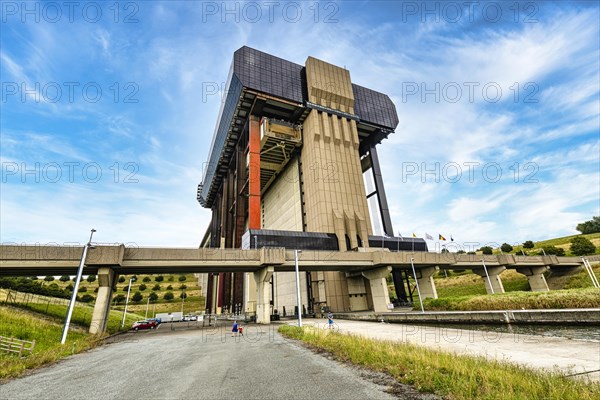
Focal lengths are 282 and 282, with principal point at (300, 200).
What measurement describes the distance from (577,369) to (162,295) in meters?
112

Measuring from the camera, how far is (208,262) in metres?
33.0

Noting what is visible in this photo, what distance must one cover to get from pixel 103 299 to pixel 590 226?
143m

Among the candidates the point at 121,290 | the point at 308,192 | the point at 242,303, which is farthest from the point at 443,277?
the point at 121,290

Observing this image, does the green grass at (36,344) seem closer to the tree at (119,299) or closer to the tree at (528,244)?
the tree at (119,299)

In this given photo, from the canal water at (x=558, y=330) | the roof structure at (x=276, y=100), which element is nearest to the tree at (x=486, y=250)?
the roof structure at (x=276, y=100)

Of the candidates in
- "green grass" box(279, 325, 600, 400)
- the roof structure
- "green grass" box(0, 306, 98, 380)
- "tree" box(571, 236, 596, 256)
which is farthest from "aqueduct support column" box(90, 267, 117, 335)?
"tree" box(571, 236, 596, 256)

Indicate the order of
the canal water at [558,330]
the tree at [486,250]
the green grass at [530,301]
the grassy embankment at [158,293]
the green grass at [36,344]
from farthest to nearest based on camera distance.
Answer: the grassy embankment at [158,293] → the tree at [486,250] → the green grass at [530,301] → the canal water at [558,330] → the green grass at [36,344]

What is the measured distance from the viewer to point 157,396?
278 inches

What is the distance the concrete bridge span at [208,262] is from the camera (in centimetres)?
2825

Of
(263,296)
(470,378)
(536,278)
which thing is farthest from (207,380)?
(536,278)

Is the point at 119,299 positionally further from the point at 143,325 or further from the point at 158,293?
the point at 143,325

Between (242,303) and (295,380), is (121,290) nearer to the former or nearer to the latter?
(242,303)

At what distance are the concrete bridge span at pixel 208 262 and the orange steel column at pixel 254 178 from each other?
15.7 metres

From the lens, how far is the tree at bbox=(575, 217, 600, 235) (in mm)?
98875
